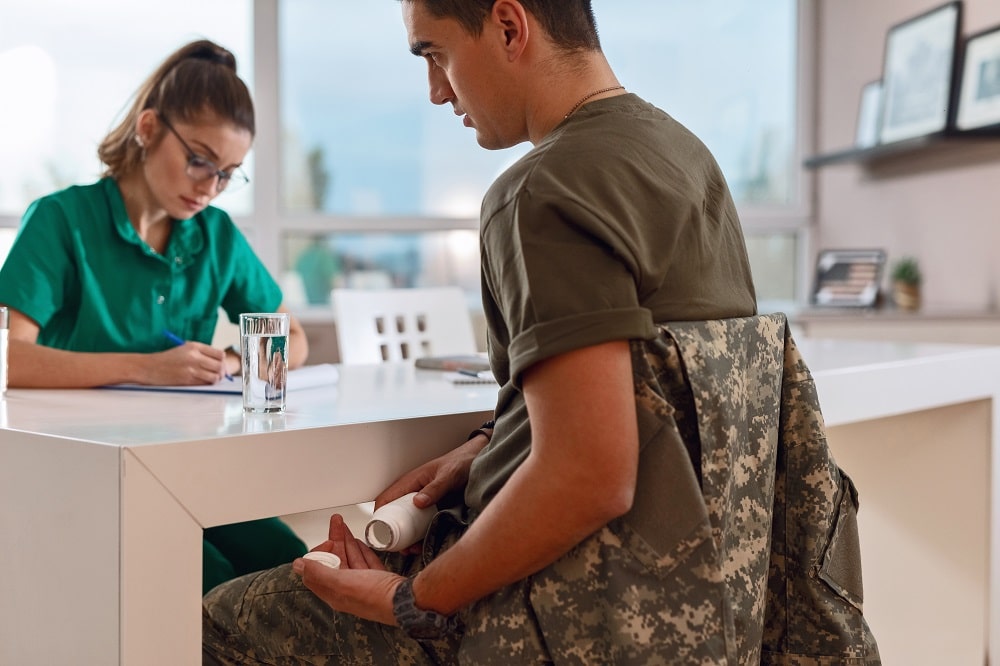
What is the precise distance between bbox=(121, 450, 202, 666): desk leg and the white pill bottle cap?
0.56 feet

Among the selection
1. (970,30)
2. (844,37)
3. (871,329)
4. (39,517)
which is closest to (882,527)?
(871,329)

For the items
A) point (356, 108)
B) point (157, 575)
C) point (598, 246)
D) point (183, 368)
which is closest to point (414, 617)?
point (157, 575)

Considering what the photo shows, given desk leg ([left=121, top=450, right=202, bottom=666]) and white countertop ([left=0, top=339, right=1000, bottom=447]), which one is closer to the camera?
desk leg ([left=121, top=450, right=202, bottom=666])

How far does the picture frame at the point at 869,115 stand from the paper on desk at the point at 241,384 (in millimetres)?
2825

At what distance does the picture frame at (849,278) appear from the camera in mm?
3697

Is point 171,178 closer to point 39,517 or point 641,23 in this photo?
point 39,517

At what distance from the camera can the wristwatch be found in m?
0.89

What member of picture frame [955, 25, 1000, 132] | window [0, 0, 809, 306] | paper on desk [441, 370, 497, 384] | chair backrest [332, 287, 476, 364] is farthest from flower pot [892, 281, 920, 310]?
paper on desk [441, 370, 497, 384]

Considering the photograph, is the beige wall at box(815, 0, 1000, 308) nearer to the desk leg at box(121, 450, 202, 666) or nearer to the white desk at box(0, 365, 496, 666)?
the white desk at box(0, 365, 496, 666)

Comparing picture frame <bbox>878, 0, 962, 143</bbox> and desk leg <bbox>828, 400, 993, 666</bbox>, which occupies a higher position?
picture frame <bbox>878, 0, 962, 143</bbox>

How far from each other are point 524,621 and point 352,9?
3378 mm

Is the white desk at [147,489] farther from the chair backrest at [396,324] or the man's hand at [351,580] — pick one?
the chair backrest at [396,324]

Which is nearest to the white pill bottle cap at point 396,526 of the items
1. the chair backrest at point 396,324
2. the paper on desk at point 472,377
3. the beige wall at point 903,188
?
the paper on desk at point 472,377

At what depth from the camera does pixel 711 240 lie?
91cm
